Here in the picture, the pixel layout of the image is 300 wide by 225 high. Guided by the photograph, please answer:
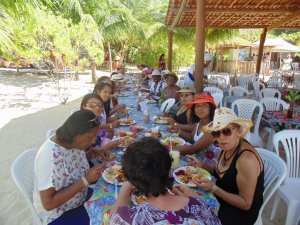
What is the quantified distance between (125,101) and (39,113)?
14.2 feet

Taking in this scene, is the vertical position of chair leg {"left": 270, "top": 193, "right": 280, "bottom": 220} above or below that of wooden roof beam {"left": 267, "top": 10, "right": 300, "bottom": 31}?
below

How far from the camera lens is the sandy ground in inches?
131

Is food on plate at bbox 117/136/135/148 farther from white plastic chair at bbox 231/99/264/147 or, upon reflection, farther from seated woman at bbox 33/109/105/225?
white plastic chair at bbox 231/99/264/147

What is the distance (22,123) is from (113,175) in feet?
20.7

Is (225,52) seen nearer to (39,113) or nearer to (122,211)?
(39,113)

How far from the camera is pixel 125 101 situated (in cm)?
582

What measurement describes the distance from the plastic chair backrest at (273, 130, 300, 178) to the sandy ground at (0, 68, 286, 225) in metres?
0.66

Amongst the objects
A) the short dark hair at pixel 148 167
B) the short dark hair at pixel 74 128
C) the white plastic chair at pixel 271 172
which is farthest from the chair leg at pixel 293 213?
the short dark hair at pixel 74 128

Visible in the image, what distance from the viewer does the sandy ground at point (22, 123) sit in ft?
10.9

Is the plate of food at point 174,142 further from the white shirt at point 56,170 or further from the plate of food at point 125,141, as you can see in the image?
the white shirt at point 56,170

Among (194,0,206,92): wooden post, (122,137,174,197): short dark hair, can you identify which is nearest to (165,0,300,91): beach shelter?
(194,0,206,92): wooden post

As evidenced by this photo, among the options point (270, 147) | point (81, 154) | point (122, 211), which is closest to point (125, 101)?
point (270, 147)

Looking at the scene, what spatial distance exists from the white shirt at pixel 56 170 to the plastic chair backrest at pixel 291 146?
7.70 feet

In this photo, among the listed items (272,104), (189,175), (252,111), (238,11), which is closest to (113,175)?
(189,175)
